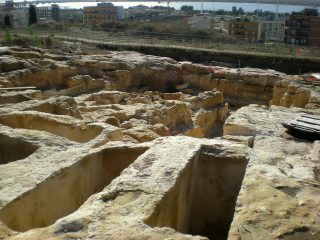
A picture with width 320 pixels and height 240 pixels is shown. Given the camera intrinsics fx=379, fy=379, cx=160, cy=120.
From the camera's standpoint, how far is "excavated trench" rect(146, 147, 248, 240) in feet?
17.5

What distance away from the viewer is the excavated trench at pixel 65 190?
429cm

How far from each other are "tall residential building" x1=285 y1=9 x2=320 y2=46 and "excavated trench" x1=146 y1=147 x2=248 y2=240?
45.4m

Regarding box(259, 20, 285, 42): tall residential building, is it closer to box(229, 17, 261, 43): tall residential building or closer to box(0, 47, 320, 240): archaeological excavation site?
box(229, 17, 261, 43): tall residential building

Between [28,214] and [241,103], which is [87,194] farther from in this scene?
[241,103]

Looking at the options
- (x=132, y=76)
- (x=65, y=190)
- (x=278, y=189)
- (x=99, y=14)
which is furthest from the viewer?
(x=99, y=14)

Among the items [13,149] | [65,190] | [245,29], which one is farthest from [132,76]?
[245,29]

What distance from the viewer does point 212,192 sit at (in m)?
5.45

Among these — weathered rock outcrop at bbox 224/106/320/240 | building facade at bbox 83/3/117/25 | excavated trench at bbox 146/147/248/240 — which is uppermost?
building facade at bbox 83/3/117/25

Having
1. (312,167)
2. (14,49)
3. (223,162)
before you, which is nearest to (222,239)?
(223,162)

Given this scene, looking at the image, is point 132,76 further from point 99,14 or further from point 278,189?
point 99,14

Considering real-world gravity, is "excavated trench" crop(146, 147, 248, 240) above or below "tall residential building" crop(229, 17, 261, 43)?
below

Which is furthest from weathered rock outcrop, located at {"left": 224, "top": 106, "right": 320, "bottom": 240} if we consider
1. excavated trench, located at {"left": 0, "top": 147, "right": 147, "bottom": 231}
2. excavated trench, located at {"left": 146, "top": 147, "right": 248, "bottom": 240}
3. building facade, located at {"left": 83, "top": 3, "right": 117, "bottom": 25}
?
building facade, located at {"left": 83, "top": 3, "right": 117, "bottom": 25}

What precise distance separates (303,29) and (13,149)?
4883 cm

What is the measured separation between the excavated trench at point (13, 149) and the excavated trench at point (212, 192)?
2.63m
